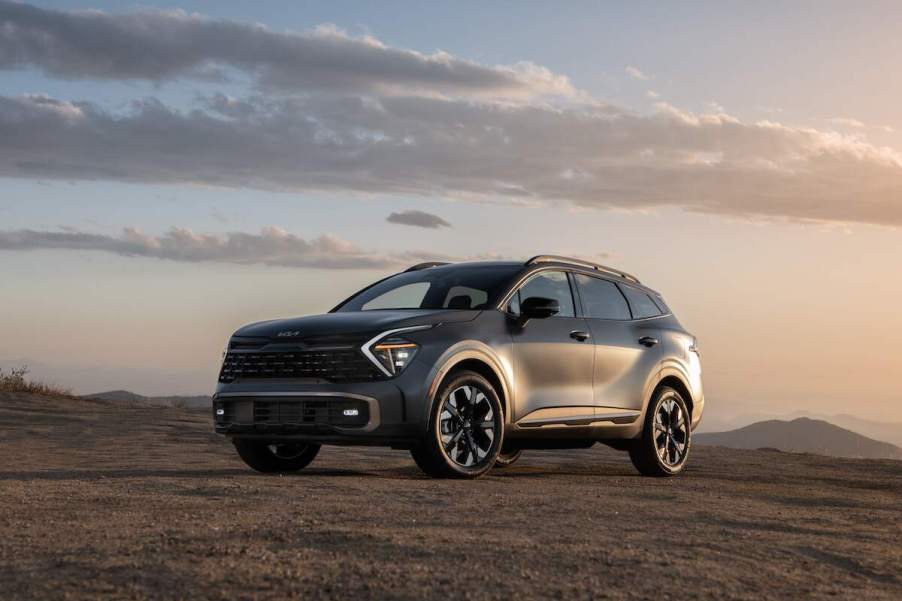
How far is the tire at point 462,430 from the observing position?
31.8ft

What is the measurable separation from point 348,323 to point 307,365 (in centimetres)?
47

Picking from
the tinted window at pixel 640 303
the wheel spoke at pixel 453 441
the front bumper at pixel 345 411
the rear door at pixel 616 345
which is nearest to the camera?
the front bumper at pixel 345 411

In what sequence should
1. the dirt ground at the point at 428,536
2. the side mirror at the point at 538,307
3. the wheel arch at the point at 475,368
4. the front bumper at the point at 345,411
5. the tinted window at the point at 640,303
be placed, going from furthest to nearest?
the tinted window at the point at 640,303 < the side mirror at the point at 538,307 < the wheel arch at the point at 475,368 < the front bumper at the point at 345,411 < the dirt ground at the point at 428,536

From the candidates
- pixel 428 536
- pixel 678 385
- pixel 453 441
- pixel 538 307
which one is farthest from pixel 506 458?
pixel 428 536

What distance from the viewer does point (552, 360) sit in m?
10.8

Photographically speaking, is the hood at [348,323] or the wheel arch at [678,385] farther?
the wheel arch at [678,385]

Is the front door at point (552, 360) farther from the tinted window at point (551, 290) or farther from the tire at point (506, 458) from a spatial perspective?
the tire at point (506, 458)

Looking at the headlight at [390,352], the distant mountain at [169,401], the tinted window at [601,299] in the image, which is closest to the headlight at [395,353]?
the headlight at [390,352]

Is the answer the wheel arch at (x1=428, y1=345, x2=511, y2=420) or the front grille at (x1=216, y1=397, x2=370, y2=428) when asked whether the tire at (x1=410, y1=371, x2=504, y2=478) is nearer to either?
the wheel arch at (x1=428, y1=345, x2=511, y2=420)

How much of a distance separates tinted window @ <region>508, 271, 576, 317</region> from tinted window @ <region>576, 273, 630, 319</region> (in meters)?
0.21

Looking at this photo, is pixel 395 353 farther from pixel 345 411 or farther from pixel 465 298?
pixel 465 298

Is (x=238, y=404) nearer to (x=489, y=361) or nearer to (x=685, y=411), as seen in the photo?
(x=489, y=361)

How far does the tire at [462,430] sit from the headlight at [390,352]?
37 centimetres

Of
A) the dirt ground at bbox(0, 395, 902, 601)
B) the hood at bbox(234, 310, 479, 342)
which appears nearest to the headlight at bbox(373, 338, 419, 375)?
the hood at bbox(234, 310, 479, 342)
